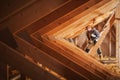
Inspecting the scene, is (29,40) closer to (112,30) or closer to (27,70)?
(27,70)

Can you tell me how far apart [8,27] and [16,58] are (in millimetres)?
373

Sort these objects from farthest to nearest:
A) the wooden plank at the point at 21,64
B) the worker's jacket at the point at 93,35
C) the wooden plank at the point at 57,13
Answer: the worker's jacket at the point at 93,35 → the wooden plank at the point at 57,13 → the wooden plank at the point at 21,64

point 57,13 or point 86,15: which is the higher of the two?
point 57,13

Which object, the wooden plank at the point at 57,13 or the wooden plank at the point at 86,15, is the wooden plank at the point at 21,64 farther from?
the wooden plank at the point at 86,15

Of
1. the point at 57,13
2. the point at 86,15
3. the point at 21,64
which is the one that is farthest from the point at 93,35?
the point at 21,64

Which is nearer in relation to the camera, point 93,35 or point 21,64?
point 21,64

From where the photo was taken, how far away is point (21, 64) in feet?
9.70

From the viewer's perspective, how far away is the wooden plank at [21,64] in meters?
2.84

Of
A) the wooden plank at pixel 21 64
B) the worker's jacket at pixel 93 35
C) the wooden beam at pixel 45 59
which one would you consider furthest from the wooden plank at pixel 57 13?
the worker's jacket at pixel 93 35

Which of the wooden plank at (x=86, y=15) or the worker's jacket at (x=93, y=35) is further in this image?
the worker's jacket at (x=93, y=35)

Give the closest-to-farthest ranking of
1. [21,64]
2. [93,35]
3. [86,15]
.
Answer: [21,64], [86,15], [93,35]

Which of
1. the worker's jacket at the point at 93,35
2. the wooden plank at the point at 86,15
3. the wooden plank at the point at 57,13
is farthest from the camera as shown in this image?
the worker's jacket at the point at 93,35

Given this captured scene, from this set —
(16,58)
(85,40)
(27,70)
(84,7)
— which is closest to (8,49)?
(16,58)

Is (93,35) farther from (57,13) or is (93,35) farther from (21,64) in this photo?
(21,64)
